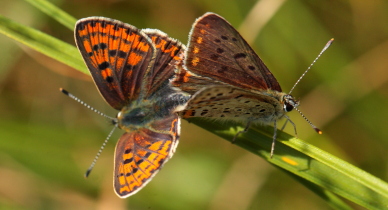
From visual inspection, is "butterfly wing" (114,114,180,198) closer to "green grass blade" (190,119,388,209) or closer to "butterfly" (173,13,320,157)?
"butterfly" (173,13,320,157)

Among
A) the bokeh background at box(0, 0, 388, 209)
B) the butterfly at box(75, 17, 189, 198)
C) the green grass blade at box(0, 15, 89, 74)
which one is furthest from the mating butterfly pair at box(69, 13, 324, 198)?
the bokeh background at box(0, 0, 388, 209)

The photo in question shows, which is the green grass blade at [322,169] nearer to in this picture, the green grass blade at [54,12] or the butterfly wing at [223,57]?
the butterfly wing at [223,57]

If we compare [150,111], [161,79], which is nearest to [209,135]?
[161,79]

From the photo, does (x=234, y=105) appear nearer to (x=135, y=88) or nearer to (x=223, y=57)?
(x=223, y=57)

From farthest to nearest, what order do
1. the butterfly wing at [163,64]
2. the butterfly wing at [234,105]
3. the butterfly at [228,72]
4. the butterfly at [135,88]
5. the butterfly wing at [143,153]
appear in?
the butterfly wing at [163,64] < the butterfly at [228,72] < the butterfly at [135,88] < the butterfly wing at [143,153] < the butterfly wing at [234,105]

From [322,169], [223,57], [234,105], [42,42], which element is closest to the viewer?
[322,169]

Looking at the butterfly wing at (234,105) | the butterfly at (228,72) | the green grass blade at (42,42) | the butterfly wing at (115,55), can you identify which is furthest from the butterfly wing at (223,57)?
the green grass blade at (42,42)
